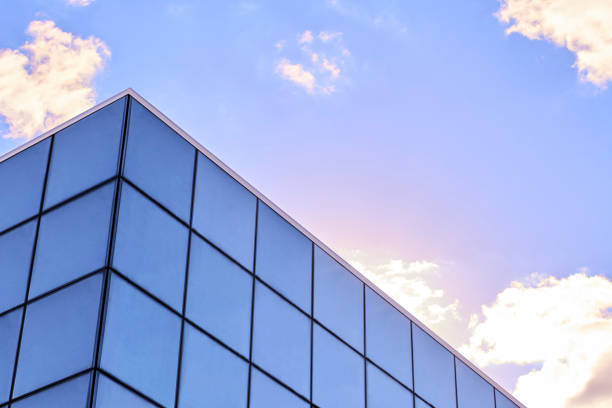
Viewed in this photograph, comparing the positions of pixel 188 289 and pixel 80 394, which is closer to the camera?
pixel 80 394

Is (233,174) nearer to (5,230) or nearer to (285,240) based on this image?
A: (285,240)

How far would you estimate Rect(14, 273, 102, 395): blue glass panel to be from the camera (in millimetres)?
20078

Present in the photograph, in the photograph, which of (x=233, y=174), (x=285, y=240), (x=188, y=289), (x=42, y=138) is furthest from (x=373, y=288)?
(x=42, y=138)

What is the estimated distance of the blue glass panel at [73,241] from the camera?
2136 cm

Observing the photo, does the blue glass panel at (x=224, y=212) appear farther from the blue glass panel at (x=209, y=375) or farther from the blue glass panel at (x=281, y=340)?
the blue glass panel at (x=209, y=375)

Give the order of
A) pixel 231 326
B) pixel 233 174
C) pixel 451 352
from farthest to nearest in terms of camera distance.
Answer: pixel 451 352 → pixel 233 174 → pixel 231 326

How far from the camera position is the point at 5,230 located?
24281mm

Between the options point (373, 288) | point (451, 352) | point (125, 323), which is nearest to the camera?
point (125, 323)

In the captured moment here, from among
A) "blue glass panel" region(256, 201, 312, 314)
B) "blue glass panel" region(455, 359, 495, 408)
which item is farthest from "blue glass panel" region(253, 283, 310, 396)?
"blue glass panel" region(455, 359, 495, 408)

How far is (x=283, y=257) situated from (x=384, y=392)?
619 cm

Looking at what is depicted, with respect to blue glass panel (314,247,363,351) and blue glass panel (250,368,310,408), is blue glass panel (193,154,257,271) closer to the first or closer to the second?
blue glass panel (250,368,310,408)

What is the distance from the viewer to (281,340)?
26078 mm

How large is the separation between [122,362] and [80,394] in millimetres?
1236

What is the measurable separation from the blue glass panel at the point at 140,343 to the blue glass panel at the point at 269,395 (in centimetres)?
316
